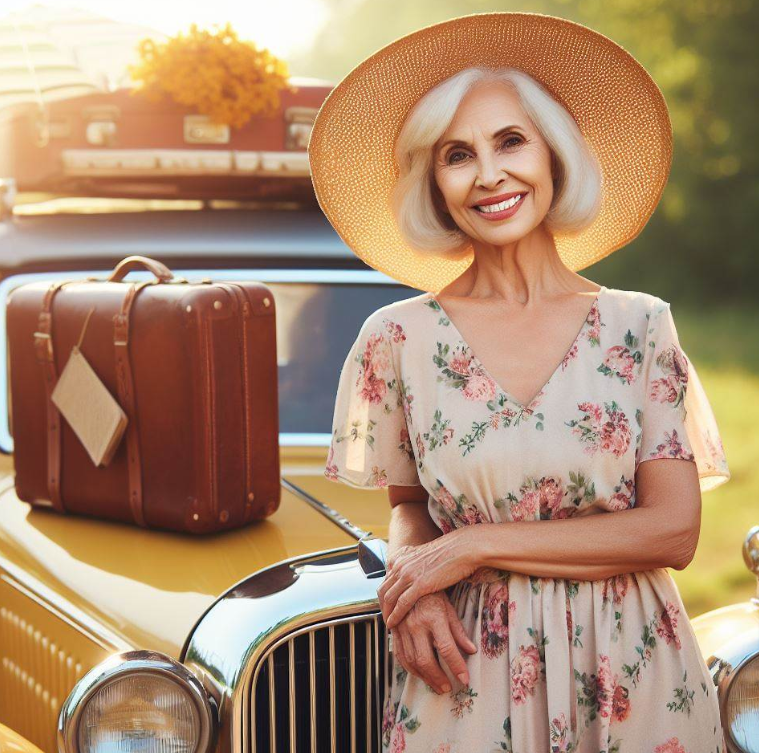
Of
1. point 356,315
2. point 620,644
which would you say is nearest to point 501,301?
point 620,644

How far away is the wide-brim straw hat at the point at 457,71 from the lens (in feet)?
6.68

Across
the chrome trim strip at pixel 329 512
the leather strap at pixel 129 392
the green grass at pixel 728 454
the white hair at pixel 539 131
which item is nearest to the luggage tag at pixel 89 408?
the leather strap at pixel 129 392

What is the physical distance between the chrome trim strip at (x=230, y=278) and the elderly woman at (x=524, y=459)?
3.68 feet

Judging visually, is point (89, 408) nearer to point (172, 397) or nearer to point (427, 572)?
point (172, 397)

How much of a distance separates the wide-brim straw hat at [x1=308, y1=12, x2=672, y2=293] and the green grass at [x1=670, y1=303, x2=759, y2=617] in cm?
187

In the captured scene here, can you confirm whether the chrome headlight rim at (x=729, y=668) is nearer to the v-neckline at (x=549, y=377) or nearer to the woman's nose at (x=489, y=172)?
the v-neckline at (x=549, y=377)

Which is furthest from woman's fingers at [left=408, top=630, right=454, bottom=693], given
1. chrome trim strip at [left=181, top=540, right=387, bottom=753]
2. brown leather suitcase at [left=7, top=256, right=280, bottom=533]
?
Result: brown leather suitcase at [left=7, top=256, right=280, bottom=533]

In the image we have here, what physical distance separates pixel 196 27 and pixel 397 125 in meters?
1.79

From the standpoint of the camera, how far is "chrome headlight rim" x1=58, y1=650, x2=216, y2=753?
1.89m

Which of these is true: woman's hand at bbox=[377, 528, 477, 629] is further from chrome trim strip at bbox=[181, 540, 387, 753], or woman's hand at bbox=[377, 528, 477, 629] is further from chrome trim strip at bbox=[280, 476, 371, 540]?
chrome trim strip at bbox=[280, 476, 371, 540]

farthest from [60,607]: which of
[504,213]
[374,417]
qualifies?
[504,213]

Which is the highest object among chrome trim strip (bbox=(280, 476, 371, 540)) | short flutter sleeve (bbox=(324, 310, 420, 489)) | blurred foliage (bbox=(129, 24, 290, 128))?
blurred foliage (bbox=(129, 24, 290, 128))

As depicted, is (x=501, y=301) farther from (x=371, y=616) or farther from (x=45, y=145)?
(x=45, y=145)

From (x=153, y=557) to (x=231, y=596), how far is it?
0.37 meters
